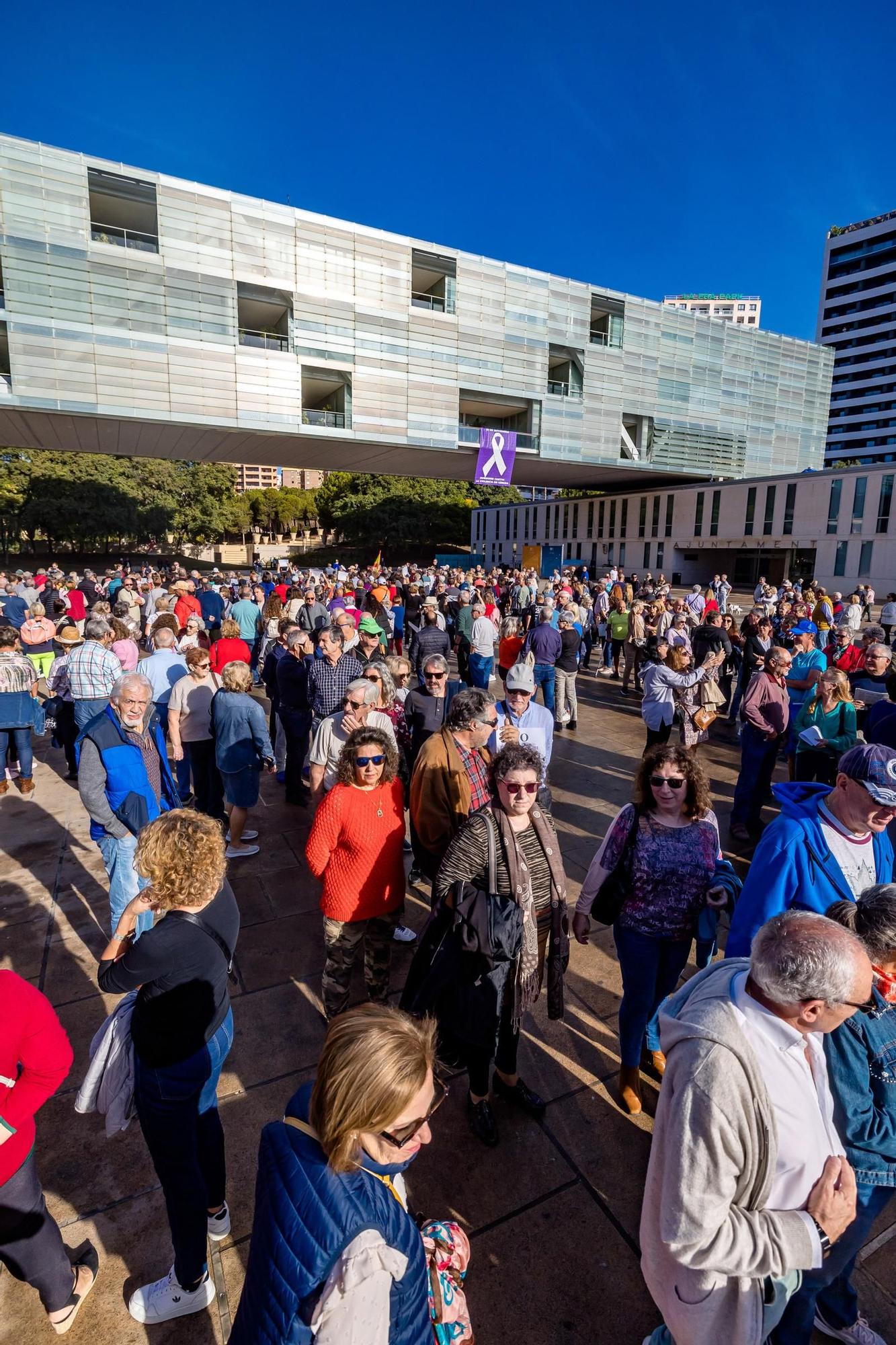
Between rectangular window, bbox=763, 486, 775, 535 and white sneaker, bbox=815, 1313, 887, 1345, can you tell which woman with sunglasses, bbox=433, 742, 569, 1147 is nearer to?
white sneaker, bbox=815, 1313, 887, 1345

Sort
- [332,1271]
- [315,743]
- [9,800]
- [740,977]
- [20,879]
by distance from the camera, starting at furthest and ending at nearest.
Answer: [9,800] → [20,879] → [315,743] → [740,977] → [332,1271]

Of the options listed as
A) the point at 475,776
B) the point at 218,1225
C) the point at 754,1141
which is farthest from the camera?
the point at 475,776

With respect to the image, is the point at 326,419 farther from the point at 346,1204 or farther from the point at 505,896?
the point at 346,1204

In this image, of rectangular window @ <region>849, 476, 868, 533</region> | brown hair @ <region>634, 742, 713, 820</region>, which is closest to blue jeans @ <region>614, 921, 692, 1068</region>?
brown hair @ <region>634, 742, 713, 820</region>

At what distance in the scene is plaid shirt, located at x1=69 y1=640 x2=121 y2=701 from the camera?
5.73 m

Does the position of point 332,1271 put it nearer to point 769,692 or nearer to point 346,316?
point 769,692

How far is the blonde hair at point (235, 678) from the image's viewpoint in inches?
188

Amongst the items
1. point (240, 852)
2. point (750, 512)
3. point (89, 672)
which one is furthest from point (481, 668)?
point (750, 512)

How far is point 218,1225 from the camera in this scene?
229 cm

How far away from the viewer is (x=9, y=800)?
21.4ft

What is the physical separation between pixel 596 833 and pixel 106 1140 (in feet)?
14.0

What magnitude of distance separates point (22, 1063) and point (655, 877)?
2.32m

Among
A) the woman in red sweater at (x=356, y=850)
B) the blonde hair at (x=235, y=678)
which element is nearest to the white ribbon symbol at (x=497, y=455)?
the blonde hair at (x=235, y=678)

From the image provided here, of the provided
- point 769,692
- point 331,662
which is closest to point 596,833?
point 769,692
